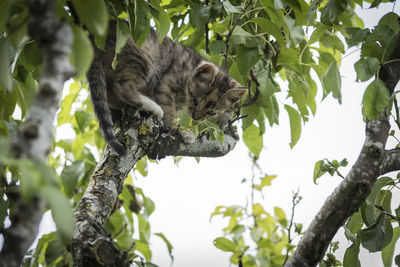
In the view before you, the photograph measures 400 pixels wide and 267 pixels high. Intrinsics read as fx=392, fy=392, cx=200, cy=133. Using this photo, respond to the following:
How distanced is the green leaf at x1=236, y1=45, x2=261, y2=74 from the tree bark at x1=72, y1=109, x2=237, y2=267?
538mm

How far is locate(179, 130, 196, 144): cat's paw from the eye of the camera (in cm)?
201

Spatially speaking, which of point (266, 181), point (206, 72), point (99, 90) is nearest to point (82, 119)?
point (99, 90)

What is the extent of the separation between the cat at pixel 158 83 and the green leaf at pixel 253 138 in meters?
0.31

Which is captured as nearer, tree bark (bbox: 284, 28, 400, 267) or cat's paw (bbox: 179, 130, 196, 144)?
tree bark (bbox: 284, 28, 400, 267)

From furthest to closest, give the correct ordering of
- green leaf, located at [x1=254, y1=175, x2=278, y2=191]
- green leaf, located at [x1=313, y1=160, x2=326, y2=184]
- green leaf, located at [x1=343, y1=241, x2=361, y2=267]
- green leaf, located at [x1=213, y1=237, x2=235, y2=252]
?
green leaf, located at [x1=254, y1=175, x2=278, y2=191] → green leaf, located at [x1=213, y1=237, x2=235, y2=252] → green leaf, located at [x1=313, y1=160, x2=326, y2=184] → green leaf, located at [x1=343, y1=241, x2=361, y2=267]

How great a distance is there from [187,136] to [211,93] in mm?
998

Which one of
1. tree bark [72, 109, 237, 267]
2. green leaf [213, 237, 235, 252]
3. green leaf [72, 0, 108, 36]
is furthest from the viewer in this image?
green leaf [213, 237, 235, 252]

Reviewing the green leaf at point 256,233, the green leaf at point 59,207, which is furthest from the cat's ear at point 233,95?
the green leaf at point 59,207

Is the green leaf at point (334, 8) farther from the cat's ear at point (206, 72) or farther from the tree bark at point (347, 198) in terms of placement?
the cat's ear at point (206, 72)

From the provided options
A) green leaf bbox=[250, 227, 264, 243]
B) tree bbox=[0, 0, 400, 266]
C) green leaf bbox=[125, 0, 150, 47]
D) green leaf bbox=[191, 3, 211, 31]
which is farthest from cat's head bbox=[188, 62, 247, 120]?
green leaf bbox=[125, 0, 150, 47]

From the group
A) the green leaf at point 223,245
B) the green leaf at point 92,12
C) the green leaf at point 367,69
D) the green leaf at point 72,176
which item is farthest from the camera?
the green leaf at point 223,245

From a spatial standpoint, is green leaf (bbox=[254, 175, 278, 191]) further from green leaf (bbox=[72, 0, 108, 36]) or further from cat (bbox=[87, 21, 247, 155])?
green leaf (bbox=[72, 0, 108, 36])

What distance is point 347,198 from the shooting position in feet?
4.38

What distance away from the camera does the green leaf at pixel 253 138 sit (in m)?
2.15
